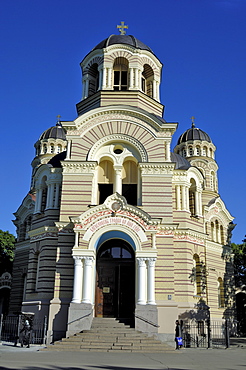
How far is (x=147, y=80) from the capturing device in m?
29.0

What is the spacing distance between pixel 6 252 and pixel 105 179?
22.0 metres

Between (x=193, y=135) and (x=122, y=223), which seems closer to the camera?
(x=122, y=223)

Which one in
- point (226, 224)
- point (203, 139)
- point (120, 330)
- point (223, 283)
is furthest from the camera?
point (203, 139)

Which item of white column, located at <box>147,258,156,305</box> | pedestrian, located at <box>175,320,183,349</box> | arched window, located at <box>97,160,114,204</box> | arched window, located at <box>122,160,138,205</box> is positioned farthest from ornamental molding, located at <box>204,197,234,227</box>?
pedestrian, located at <box>175,320,183,349</box>

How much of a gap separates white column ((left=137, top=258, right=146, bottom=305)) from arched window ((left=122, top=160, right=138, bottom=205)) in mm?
4506

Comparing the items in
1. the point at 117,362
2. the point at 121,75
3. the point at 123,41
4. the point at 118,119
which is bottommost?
the point at 117,362

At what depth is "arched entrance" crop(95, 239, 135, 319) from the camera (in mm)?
21484

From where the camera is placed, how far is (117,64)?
28.3 metres

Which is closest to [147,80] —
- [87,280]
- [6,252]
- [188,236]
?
[188,236]

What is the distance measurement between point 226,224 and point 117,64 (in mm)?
14784

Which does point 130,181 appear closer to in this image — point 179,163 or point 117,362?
point 179,163

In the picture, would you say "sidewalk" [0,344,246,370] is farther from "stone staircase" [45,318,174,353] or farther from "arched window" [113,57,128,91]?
"arched window" [113,57,128,91]

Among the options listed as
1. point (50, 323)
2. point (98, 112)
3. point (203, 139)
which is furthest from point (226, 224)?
point (50, 323)

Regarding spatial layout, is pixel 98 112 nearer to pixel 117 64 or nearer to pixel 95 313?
pixel 117 64
